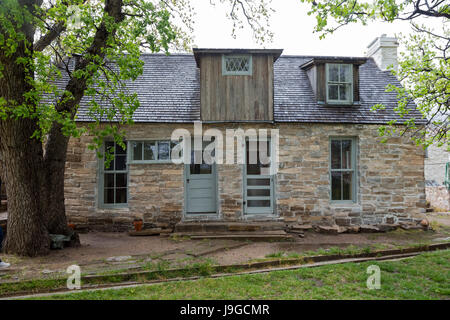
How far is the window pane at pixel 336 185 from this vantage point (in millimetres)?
10273

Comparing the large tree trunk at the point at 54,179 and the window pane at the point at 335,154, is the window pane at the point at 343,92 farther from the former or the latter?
the large tree trunk at the point at 54,179

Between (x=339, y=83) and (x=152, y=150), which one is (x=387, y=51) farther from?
(x=152, y=150)

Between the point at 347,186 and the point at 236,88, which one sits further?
the point at 347,186

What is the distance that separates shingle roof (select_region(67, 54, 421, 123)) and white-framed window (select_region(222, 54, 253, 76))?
1.37 meters

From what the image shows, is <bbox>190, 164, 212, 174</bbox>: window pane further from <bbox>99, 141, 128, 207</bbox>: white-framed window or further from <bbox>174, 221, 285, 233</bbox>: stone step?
<bbox>99, 141, 128, 207</bbox>: white-framed window

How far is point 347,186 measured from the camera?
406 inches

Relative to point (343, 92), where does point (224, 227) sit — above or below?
below

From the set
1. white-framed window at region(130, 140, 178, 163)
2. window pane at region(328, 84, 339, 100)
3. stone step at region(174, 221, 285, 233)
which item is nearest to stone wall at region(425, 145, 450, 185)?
window pane at region(328, 84, 339, 100)

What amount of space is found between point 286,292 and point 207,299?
1176 millimetres

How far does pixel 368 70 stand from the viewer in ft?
39.8

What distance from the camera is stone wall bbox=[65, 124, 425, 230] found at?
9.83m

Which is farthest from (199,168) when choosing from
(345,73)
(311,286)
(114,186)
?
(311,286)

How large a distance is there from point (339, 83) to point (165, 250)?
7.45m
